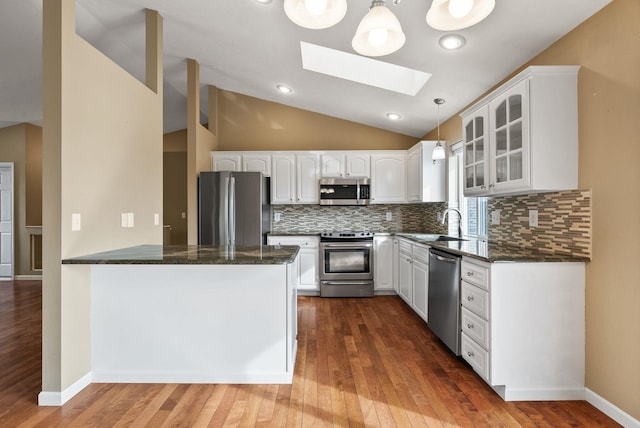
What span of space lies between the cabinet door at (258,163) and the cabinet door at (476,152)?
2847mm

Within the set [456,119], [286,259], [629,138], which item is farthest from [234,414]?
[456,119]

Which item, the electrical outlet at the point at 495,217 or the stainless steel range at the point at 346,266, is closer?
the electrical outlet at the point at 495,217

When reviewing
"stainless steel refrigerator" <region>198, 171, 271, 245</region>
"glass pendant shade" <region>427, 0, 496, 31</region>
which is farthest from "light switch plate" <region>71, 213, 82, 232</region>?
"glass pendant shade" <region>427, 0, 496, 31</region>

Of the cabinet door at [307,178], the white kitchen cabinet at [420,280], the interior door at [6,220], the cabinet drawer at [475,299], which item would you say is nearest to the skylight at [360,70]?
the cabinet door at [307,178]

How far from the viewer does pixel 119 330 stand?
2.53 metres

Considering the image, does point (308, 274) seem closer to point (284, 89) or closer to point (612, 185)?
point (284, 89)

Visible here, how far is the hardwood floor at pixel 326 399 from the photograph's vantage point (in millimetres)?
2039

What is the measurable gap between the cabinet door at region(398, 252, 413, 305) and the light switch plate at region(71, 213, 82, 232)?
10.6ft

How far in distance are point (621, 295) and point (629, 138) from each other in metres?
0.85

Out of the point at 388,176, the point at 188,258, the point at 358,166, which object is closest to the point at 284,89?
the point at 358,166

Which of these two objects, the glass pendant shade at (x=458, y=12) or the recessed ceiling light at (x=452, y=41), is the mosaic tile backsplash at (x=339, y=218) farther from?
the glass pendant shade at (x=458, y=12)

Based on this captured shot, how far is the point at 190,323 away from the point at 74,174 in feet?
4.03

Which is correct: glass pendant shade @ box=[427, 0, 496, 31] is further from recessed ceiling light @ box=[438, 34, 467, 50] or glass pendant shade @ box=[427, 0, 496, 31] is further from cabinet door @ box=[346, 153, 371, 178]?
cabinet door @ box=[346, 153, 371, 178]

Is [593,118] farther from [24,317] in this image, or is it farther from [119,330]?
[24,317]
